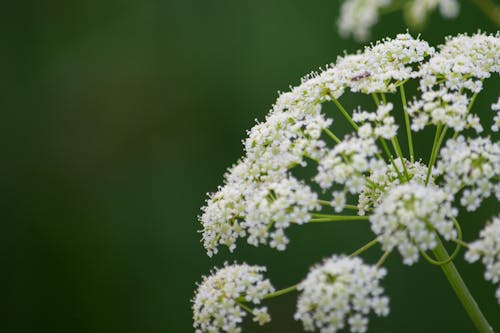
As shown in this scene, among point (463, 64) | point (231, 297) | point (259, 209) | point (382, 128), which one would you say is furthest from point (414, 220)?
point (463, 64)

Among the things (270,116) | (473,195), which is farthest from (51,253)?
(473,195)

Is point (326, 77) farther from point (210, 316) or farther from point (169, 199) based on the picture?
point (169, 199)

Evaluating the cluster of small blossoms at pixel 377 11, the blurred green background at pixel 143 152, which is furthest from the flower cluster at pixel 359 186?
the blurred green background at pixel 143 152

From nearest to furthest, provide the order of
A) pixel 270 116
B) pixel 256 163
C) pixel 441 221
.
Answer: pixel 441 221
pixel 256 163
pixel 270 116

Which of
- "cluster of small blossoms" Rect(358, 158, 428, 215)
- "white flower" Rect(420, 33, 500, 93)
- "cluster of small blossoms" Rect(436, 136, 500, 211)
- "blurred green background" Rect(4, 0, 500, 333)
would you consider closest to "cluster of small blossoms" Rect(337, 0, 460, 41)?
"white flower" Rect(420, 33, 500, 93)

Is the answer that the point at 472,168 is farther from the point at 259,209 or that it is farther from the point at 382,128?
the point at 259,209
